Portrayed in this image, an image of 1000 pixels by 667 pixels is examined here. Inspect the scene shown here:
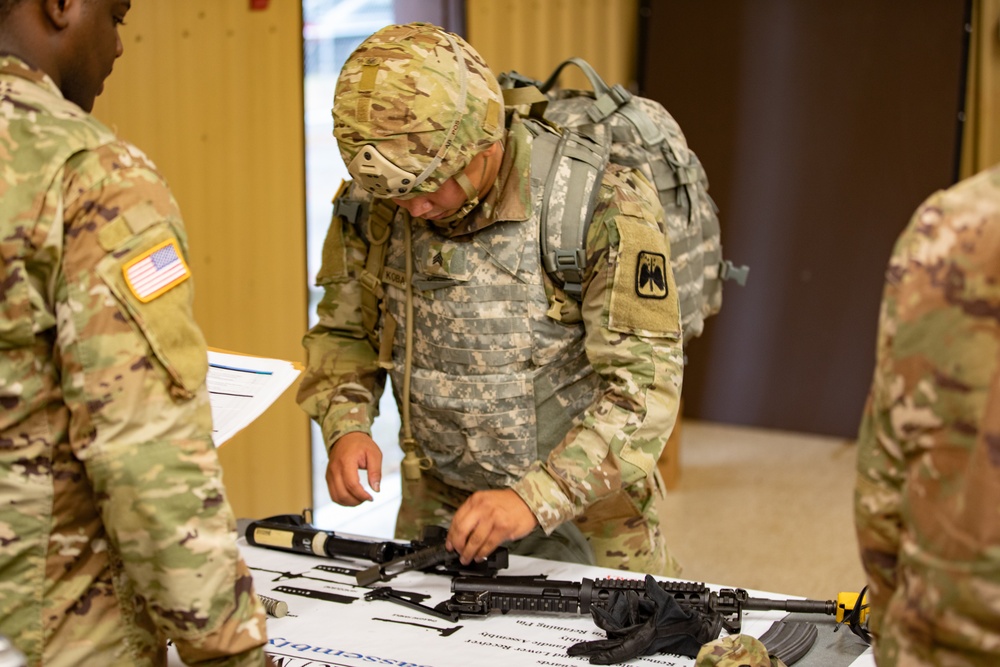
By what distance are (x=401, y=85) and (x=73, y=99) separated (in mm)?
689

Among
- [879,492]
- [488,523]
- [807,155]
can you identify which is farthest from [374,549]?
[807,155]

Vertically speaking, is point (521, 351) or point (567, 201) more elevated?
point (567, 201)

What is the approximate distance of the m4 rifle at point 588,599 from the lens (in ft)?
5.52

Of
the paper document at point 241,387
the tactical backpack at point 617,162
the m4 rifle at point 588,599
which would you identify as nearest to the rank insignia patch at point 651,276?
the tactical backpack at point 617,162

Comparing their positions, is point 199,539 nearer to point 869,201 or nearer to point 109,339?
point 109,339

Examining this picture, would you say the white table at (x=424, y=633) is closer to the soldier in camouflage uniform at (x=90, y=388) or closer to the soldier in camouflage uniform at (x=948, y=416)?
the soldier in camouflage uniform at (x=90, y=388)

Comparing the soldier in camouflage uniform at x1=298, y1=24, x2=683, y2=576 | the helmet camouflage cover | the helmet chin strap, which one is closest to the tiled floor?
the soldier in camouflage uniform at x1=298, y1=24, x2=683, y2=576

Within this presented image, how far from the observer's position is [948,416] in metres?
0.92

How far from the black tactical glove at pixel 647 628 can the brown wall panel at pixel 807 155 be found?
391cm

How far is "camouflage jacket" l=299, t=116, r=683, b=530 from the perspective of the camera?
1873mm

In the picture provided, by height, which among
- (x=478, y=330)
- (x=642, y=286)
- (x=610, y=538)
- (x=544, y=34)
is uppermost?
(x=544, y=34)

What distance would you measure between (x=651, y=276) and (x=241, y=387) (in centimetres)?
69

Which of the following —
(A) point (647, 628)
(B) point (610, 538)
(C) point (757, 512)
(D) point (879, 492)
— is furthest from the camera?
(C) point (757, 512)

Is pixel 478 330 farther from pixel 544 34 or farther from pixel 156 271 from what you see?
pixel 544 34
